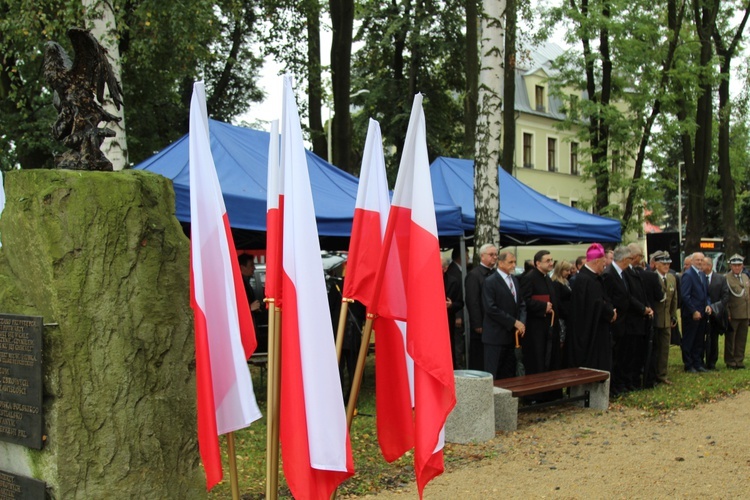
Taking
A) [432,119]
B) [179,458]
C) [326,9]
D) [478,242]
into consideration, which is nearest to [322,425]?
[179,458]

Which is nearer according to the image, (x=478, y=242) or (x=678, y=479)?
(x=678, y=479)

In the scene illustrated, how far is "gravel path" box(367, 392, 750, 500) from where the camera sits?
21.5ft

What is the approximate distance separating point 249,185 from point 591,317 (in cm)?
456

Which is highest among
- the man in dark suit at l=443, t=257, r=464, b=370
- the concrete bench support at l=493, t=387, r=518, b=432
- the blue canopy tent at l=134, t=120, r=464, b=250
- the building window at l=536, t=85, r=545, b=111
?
the building window at l=536, t=85, r=545, b=111

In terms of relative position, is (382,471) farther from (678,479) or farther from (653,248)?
(653,248)

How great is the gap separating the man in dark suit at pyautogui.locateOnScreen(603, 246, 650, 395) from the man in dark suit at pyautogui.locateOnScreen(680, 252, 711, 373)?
2175 millimetres

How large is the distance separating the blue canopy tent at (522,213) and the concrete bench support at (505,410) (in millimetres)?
3542

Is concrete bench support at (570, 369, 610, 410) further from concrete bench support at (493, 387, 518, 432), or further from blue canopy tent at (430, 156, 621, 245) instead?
blue canopy tent at (430, 156, 621, 245)

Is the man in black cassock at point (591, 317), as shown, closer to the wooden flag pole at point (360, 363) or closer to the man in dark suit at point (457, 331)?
the man in dark suit at point (457, 331)

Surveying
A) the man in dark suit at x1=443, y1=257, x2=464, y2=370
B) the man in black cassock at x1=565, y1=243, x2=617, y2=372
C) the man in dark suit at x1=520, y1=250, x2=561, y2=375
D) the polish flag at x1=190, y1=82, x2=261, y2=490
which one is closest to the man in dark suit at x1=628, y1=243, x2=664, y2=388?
the man in black cassock at x1=565, y1=243, x2=617, y2=372

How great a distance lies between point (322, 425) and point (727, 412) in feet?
24.5

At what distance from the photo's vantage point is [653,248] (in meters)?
25.3

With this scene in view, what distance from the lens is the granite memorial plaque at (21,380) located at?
3621 millimetres

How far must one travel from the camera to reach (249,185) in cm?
928
